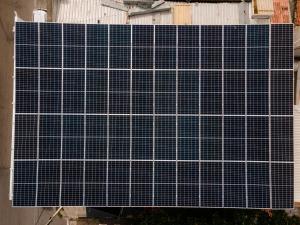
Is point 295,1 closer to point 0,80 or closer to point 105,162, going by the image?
point 105,162

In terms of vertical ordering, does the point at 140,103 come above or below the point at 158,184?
above

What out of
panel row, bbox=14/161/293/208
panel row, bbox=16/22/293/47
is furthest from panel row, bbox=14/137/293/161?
panel row, bbox=16/22/293/47

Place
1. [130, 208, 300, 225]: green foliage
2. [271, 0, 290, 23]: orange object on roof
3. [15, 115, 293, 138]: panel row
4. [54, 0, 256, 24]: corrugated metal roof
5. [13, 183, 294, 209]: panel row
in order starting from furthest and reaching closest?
[271, 0, 290, 23]: orange object on roof < [54, 0, 256, 24]: corrugated metal roof < [130, 208, 300, 225]: green foliage < [15, 115, 293, 138]: panel row < [13, 183, 294, 209]: panel row

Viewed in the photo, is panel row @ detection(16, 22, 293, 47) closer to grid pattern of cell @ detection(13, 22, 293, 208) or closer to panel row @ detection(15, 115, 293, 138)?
grid pattern of cell @ detection(13, 22, 293, 208)

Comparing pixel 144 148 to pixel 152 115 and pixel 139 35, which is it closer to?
pixel 152 115

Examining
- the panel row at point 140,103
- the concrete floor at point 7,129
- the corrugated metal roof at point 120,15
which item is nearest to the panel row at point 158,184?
the panel row at point 140,103

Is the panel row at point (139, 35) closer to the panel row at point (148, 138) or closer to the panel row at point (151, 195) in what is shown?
the panel row at point (148, 138)

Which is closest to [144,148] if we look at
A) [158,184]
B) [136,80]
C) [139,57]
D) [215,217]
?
[158,184]
